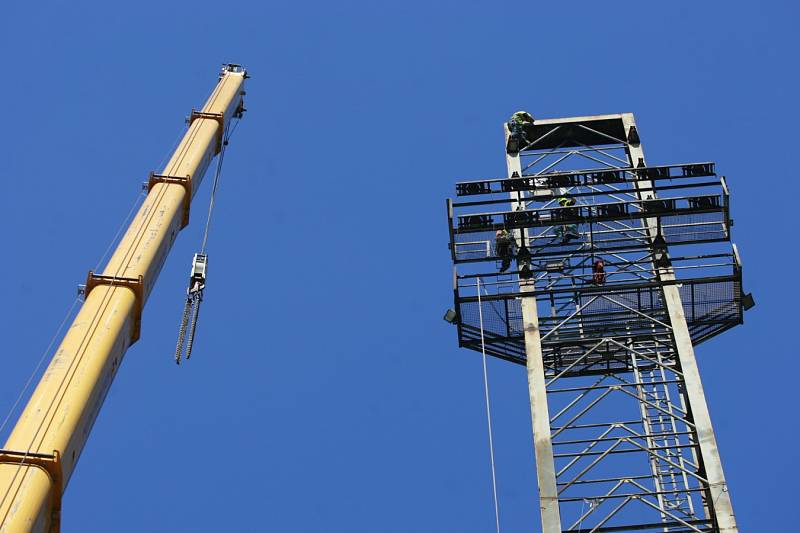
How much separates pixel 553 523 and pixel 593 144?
13.9m

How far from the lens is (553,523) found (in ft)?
78.6

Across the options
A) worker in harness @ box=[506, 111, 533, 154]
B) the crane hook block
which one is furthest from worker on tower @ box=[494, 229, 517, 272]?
the crane hook block

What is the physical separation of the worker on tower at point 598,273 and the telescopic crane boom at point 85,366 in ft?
32.2

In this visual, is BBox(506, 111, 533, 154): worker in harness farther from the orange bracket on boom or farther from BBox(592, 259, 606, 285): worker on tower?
the orange bracket on boom

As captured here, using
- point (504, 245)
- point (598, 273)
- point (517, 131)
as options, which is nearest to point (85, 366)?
point (504, 245)

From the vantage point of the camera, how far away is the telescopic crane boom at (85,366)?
58.8 feet

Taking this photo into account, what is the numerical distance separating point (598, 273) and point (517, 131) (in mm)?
5516

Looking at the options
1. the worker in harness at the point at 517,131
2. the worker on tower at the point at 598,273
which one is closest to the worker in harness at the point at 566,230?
the worker on tower at the point at 598,273

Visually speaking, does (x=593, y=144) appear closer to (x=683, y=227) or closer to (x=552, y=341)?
(x=683, y=227)

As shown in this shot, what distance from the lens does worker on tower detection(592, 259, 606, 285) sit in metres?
30.0

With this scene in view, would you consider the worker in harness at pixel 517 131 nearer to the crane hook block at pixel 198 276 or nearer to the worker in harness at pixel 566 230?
the worker in harness at pixel 566 230

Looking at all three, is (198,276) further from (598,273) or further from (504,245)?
(598,273)

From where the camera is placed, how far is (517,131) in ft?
111

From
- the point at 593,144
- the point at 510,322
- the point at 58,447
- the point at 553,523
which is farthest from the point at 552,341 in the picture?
the point at 58,447
